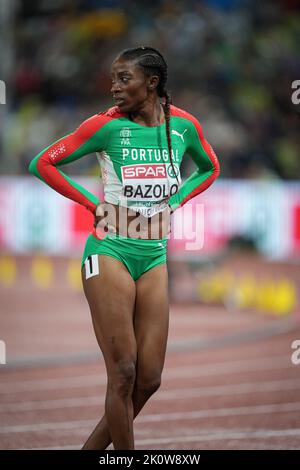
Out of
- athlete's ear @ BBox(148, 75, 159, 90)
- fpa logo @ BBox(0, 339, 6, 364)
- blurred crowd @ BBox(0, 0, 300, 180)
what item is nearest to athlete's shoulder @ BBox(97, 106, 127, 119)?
athlete's ear @ BBox(148, 75, 159, 90)

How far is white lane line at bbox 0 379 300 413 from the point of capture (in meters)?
9.01

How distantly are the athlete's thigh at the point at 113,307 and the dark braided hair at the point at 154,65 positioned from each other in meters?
0.70

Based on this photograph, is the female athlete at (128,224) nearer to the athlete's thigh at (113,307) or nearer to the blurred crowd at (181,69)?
A: the athlete's thigh at (113,307)

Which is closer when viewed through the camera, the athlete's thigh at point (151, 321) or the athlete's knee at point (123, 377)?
the athlete's knee at point (123, 377)

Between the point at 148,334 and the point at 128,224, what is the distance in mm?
641

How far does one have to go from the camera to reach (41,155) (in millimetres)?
5906

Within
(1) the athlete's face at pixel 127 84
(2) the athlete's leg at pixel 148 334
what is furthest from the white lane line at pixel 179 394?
(1) the athlete's face at pixel 127 84

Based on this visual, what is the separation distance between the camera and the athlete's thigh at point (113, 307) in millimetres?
5695

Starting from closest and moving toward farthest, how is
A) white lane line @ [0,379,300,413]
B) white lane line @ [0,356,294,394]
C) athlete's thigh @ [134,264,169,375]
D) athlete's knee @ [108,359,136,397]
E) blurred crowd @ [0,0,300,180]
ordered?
A: athlete's knee @ [108,359,136,397] < athlete's thigh @ [134,264,169,375] < white lane line @ [0,379,300,413] < white lane line @ [0,356,294,394] < blurred crowd @ [0,0,300,180]

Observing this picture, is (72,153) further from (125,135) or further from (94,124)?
(125,135)

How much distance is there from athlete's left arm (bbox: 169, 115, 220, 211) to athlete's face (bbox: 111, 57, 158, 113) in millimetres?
478

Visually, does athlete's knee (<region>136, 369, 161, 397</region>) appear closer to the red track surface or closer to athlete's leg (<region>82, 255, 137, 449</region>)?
athlete's leg (<region>82, 255, 137, 449</region>)

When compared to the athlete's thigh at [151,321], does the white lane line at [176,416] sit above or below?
below

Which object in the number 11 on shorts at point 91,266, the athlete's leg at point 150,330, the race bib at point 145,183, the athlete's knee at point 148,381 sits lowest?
the athlete's knee at point 148,381
